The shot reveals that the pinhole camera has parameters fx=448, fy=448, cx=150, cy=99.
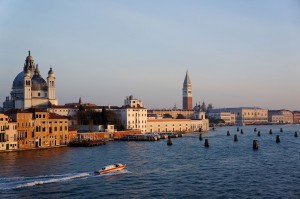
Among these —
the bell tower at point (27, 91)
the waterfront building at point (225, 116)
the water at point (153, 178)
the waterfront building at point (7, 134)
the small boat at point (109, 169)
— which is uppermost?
the bell tower at point (27, 91)

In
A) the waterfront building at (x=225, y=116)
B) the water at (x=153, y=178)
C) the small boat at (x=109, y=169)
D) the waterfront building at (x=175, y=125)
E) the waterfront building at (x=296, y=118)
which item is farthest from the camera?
the waterfront building at (x=296, y=118)

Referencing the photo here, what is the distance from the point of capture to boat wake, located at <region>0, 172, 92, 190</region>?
14705 millimetres

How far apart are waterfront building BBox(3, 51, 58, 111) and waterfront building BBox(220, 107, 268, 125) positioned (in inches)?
2825

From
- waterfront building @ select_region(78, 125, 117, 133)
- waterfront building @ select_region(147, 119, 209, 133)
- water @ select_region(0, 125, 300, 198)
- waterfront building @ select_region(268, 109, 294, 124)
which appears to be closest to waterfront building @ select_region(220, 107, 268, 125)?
waterfront building @ select_region(268, 109, 294, 124)

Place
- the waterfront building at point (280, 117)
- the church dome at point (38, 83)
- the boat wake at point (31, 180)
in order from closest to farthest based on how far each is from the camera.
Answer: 1. the boat wake at point (31, 180)
2. the church dome at point (38, 83)
3. the waterfront building at point (280, 117)

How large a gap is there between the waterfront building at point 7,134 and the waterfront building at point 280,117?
10186 cm

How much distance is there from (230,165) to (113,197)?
28.2 feet

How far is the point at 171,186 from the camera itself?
15039 millimetres

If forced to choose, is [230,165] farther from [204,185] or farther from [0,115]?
[0,115]

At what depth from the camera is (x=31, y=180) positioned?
15586mm

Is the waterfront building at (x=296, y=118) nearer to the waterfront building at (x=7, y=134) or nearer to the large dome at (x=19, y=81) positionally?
the large dome at (x=19, y=81)

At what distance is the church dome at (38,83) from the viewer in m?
47.5

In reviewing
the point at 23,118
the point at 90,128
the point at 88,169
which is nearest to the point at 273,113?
the point at 90,128

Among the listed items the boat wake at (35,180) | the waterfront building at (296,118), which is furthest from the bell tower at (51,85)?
the waterfront building at (296,118)
